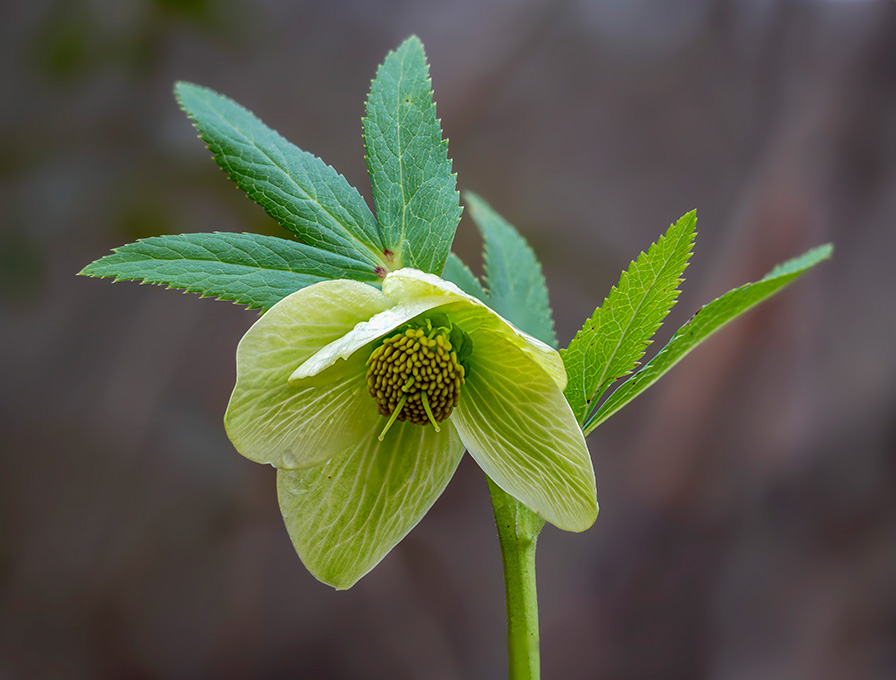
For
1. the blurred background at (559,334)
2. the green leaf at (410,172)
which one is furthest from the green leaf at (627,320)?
the blurred background at (559,334)

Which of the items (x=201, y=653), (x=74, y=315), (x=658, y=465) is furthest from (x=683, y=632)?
(x=74, y=315)

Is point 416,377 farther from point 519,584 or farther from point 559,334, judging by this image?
point 559,334

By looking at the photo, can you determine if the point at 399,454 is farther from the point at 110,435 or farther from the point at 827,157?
the point at 827,157

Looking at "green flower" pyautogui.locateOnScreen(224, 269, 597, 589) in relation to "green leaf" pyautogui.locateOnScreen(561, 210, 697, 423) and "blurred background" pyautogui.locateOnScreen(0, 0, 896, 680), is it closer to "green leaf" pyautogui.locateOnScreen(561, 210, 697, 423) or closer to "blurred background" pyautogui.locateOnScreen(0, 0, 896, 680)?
"green leaf" pyautogui.locateOnScreen(561, 210, 697, 423)

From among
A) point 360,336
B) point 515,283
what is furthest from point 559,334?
point 360,336

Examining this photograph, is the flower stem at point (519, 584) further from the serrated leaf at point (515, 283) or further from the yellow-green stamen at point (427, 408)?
the serrated leaf at point (515, 283)

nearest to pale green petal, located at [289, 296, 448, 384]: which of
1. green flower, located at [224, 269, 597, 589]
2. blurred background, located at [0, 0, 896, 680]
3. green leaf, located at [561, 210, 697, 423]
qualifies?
green flower, located at [224, 269, 597, 589]
